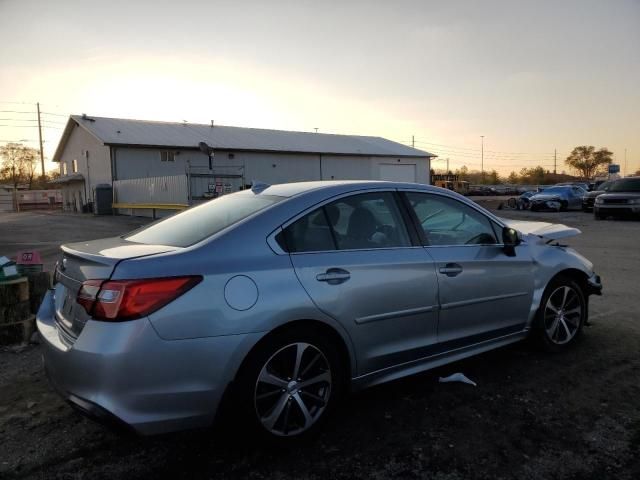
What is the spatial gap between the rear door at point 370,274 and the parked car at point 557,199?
1087 inches

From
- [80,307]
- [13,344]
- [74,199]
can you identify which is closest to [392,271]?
[80,307]

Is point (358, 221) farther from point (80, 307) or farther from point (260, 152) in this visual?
point (260, 152)

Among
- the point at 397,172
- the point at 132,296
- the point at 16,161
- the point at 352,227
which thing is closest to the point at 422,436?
the point at 352,227

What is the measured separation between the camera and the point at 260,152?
38.0 m

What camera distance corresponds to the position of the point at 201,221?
342 centimetres

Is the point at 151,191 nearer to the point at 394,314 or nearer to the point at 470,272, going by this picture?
the point at 470,272

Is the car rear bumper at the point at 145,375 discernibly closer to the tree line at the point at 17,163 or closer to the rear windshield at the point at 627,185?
the rear windshield at the point at 627,185

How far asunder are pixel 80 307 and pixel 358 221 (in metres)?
1.80

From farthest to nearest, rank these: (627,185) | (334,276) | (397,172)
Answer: (397,172) → (627,185) → (334,276)

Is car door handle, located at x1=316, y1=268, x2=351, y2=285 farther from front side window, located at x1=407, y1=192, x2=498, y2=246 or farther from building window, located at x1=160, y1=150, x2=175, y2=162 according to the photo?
building window, located at x1=160, y1=150, x2=175, y2=162

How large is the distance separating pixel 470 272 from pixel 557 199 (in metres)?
27.4

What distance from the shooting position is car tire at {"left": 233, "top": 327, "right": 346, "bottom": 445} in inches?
110

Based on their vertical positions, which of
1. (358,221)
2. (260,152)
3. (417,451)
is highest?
(260,152)

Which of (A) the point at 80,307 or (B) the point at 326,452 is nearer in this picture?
(A) the point at 80,307
